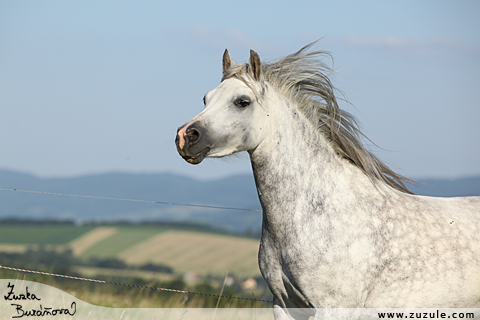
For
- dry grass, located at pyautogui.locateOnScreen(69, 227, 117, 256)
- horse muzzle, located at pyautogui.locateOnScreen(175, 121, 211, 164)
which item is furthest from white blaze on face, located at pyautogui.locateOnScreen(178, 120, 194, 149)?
dry grass, located at pyautogui.locateOnScreen(69, 227, 117, 256)

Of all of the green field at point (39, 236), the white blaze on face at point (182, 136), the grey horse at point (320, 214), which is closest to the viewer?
the white blaze on face at point (182, 136)

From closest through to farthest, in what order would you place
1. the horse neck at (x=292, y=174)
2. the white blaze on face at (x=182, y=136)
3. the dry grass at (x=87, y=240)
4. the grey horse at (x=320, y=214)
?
the white blaze on face at (x=182, y=136)
the grey horse at (x=320, y=214)
the horse neck at (x=292, y=174)
the dry grass at (x=87, y=240)

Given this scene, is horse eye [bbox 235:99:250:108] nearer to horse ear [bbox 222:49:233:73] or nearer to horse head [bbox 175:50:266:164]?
horse head [bbox 175:50:266:164]

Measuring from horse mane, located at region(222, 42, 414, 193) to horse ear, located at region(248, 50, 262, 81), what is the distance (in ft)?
0.46

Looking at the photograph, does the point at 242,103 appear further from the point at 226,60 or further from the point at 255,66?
the point at 226,60

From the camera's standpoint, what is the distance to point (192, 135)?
3.46m

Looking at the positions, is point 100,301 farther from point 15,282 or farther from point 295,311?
point 295,311

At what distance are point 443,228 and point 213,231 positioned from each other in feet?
100

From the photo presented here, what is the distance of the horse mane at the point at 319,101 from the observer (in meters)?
4.12

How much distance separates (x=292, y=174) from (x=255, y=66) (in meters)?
0.98

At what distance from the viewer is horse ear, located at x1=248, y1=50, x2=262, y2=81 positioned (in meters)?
3.80
